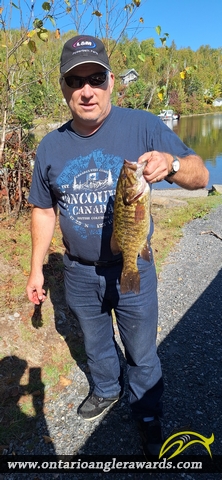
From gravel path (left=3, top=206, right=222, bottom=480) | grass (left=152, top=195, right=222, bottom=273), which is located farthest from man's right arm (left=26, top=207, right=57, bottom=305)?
grass (left=152, top=195, right=222, bottom=273)

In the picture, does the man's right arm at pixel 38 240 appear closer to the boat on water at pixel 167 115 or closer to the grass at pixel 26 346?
the grass at pixel 26 346

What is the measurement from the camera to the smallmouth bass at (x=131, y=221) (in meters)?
1.99

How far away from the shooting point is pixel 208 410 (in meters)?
3.28

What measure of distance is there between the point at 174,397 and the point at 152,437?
645 mm

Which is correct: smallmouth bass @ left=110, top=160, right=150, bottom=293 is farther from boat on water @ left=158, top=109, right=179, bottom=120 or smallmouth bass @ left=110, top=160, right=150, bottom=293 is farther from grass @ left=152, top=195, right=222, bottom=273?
boat on water @ left=158, top=109, right=179, bottom=120

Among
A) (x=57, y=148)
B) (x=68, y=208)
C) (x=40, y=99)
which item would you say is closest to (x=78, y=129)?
(x=57, y=148)

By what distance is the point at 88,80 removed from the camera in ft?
7.86

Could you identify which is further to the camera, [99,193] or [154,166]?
[99,193]

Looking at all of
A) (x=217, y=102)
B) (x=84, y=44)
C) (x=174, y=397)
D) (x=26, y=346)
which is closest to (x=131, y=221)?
(x=84, y=44)

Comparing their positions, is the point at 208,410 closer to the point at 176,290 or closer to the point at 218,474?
the point at 218,474

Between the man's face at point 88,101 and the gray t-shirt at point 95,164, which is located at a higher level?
the man's face at point 88,101

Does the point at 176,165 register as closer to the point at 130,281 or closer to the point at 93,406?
the point at 130,281

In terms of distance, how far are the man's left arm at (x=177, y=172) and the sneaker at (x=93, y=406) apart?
2.22 m

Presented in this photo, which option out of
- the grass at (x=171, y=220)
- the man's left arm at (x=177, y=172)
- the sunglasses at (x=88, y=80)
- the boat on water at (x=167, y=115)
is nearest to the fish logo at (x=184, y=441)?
the man's left arm at (x=177, y=172)
